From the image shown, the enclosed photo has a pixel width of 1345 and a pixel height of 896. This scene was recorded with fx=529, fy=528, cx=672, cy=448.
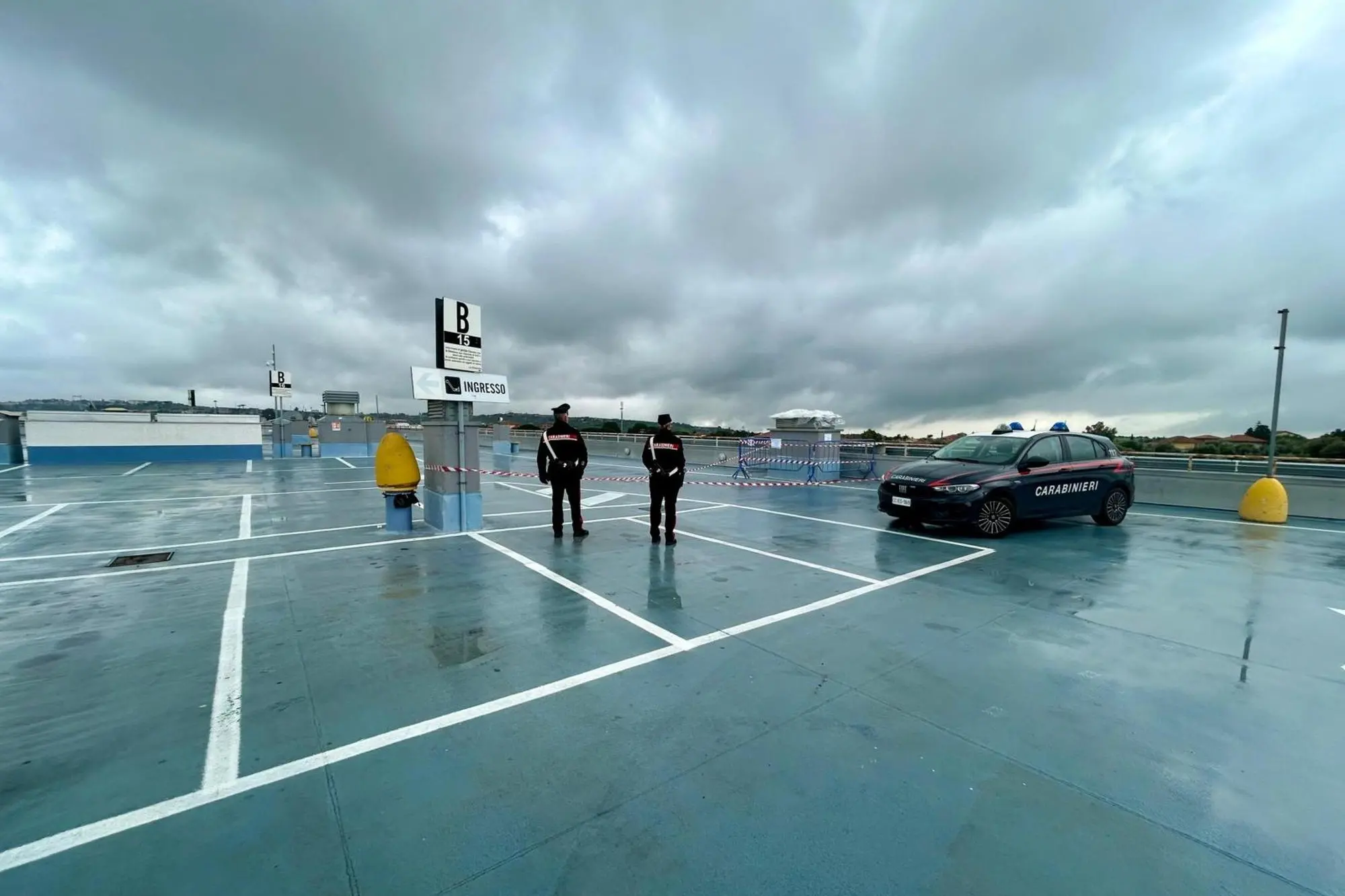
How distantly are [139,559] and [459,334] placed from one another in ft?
15.4

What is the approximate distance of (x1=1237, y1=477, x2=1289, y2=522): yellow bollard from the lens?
9.89 meters

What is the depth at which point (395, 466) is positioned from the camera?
7988mm

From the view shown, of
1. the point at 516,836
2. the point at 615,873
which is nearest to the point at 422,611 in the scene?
the point at 516,836

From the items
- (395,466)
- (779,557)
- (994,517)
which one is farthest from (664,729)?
(994,517)

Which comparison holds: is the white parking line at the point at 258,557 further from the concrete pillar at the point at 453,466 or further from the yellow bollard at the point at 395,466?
the yellow bollard at the point at 395,466

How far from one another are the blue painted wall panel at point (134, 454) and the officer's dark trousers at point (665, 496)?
844 inches

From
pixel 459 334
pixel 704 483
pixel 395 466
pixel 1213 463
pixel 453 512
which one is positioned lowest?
pixel 704 483

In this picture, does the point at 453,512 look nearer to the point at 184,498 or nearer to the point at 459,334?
the point at 459,334

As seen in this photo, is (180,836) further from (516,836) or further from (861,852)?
(861,852)

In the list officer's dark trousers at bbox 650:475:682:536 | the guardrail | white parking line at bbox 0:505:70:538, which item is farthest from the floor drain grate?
the guardrail

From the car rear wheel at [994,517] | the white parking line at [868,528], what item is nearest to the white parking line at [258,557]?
the white parking line at [868,528]

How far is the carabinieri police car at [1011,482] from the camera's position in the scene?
7.86 meters

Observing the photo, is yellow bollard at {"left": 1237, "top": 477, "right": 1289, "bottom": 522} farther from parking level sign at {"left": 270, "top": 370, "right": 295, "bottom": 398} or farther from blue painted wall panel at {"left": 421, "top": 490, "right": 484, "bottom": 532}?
parking level sign at {"left": 270, "top": 370, "right": 295, "bottom": 398}

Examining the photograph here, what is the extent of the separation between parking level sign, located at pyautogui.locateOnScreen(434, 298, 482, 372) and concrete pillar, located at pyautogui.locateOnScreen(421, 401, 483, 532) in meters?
0.62
